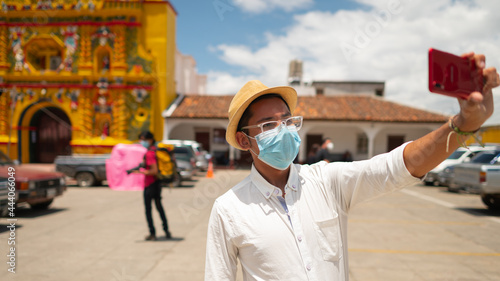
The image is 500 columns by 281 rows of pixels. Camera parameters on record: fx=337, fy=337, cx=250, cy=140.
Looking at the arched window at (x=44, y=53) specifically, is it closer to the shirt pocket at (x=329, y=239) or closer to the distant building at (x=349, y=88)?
the distant building at (x=349, y=88)

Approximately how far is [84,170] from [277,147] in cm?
1367

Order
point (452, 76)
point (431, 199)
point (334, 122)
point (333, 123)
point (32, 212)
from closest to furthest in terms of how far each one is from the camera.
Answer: point (452, 76)
point (32, 212)
point (431, 199)
point (334, 122)
point (333, 123)

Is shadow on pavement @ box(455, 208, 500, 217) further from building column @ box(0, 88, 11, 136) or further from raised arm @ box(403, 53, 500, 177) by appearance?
building column @ box(0, 88, 11, 136)

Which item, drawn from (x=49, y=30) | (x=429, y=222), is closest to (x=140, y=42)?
(x=49, y=30)

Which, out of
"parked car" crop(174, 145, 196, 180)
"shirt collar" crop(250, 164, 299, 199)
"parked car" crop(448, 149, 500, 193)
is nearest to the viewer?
"shirt collar" crop(250, 164, 299, 199)

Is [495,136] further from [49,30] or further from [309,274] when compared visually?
[49,30]

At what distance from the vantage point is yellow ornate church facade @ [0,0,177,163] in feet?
73.4

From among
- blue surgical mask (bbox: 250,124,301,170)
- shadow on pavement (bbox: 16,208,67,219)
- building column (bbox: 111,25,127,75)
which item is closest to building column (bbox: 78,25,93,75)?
building column (bbox: 111,25,127,75)

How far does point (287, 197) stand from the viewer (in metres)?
1.59

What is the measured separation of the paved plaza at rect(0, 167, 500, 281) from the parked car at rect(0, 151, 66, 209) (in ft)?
1.42

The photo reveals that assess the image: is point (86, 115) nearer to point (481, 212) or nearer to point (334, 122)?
point (334, 122)

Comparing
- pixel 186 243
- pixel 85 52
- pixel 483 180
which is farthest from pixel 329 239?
pixel 85 52

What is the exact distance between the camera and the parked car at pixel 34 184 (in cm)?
758

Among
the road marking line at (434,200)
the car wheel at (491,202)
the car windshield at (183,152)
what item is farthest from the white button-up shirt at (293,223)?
the car windshield at (183,152)
